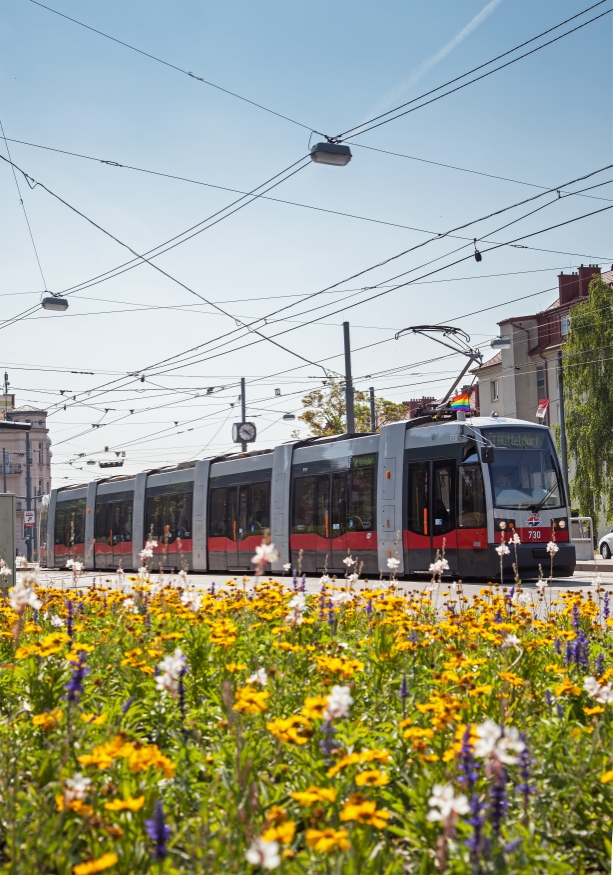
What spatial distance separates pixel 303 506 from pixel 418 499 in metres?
4.23

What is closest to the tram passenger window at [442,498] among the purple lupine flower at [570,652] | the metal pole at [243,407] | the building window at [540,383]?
the purple lupine flower at [570,652]

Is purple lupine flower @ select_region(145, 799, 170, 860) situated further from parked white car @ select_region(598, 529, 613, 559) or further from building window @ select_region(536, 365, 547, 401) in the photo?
building window @ select_region(536, 365, 547, 401)

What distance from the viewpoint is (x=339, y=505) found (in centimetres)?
2052

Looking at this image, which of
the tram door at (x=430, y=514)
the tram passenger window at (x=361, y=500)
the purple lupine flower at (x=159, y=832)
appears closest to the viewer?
the purple lupine flower at (x=159, y=832)

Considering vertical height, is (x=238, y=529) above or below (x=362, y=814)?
above

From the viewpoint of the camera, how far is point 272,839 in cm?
226

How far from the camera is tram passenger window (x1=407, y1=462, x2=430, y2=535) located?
1806 centimetres

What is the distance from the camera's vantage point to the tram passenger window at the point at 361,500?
19.5 meters

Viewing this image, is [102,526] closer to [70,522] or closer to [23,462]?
[70,522]

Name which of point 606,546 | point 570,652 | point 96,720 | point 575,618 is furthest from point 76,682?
point 606,546

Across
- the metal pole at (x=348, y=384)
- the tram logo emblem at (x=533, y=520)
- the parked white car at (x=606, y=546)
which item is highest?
the metal pole at (x=348, y=384)

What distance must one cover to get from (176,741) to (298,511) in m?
18.0

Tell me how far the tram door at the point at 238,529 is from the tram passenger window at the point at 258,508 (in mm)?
189

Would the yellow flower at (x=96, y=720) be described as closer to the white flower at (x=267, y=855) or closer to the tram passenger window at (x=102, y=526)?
the white flower at (x=267, y=855)
